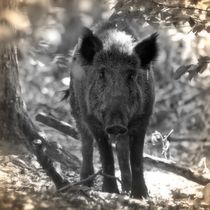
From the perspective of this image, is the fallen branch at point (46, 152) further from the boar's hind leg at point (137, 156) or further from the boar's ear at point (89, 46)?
the boar's ear at point (89, 46)

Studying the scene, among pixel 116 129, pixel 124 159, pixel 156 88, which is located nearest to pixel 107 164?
pixel 124 159

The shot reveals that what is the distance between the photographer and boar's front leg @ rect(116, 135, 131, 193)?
376 cm

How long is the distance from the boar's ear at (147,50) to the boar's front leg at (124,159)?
0.50 metres

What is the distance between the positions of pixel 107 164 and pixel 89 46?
28.0 inches

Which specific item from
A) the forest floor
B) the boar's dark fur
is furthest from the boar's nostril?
the forest floor

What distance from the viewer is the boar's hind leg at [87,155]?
3706 millimetres

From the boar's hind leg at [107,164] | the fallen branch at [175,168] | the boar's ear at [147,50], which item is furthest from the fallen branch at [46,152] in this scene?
the boar's ear at [147,50]

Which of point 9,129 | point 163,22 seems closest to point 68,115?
point 9,129

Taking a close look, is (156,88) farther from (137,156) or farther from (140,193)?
(140,193)

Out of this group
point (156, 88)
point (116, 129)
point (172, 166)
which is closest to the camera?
point (116, 129)

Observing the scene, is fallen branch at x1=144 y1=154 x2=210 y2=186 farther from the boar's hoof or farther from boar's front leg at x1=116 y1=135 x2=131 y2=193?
the boar's hoof

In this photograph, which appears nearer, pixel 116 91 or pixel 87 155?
pixel 116 91

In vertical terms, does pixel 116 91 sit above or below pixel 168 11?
below

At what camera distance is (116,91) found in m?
3.53
